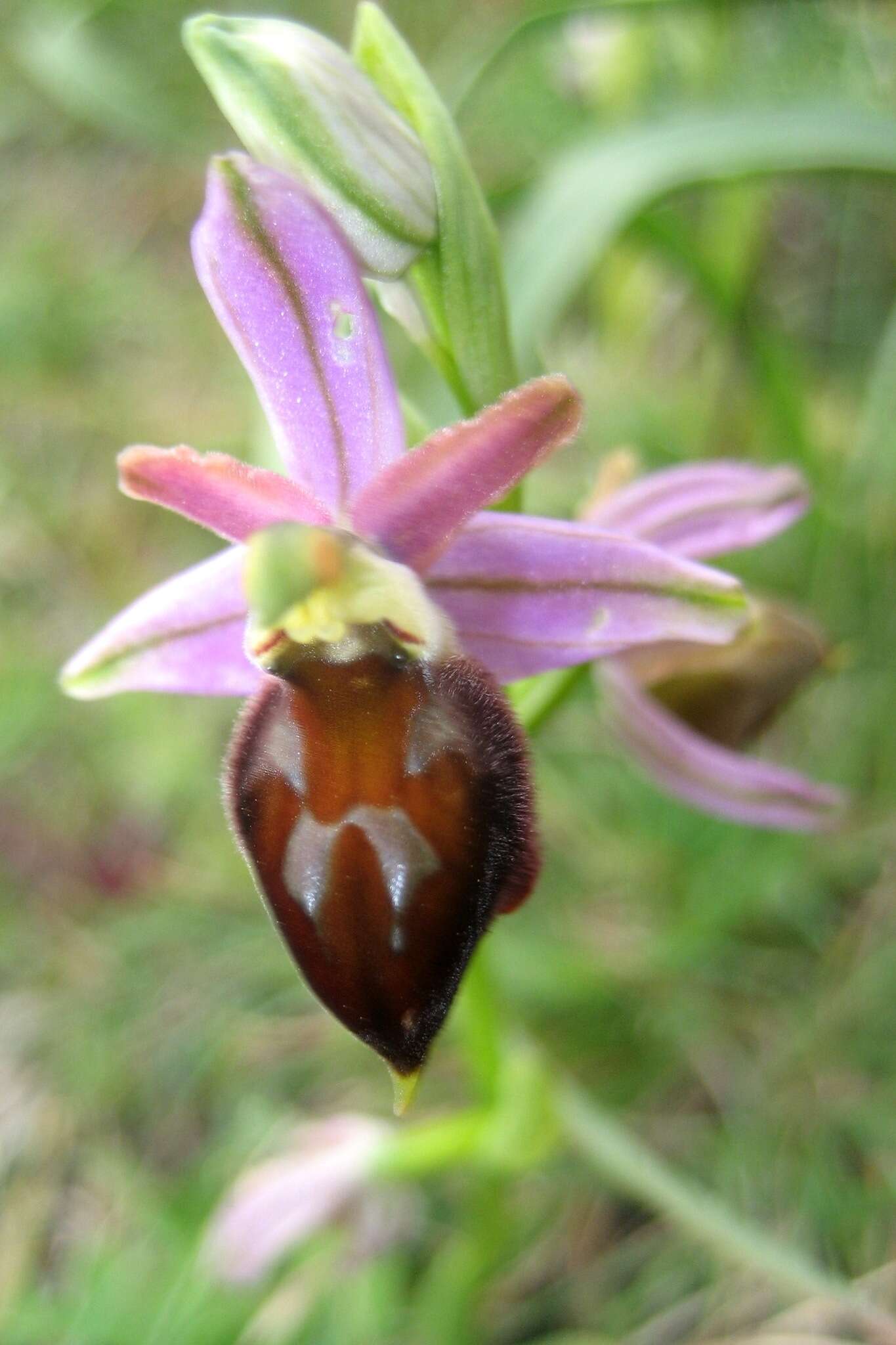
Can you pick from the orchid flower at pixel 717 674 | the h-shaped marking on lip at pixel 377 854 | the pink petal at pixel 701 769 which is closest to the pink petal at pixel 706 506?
the orchid flower at pixel 717 674

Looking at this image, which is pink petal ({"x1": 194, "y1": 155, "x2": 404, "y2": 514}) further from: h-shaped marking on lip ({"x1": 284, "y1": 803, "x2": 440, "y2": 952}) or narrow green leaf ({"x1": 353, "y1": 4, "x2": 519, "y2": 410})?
h-shaped marking on lip ({"x1": 284, "y1": 803, "x2": 440, "y2": 952})

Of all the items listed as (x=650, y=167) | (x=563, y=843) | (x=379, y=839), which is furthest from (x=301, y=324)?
(x=563, y=843)

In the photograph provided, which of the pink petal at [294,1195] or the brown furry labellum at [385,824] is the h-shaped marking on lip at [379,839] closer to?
the brown furry labellum at [385,824]

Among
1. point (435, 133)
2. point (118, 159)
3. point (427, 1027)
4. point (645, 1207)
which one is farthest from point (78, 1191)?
point (118, 159)

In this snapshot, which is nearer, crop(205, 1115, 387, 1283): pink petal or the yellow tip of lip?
the yellow tip of lip

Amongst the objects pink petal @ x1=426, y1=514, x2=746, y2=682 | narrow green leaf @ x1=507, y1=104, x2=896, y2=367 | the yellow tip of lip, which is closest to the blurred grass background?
narrow green leaf @ x1=507, y1=104, x2=896, y2=367

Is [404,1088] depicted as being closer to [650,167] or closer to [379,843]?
[379,843]

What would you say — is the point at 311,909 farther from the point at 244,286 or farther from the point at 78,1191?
the point at 78,1191
